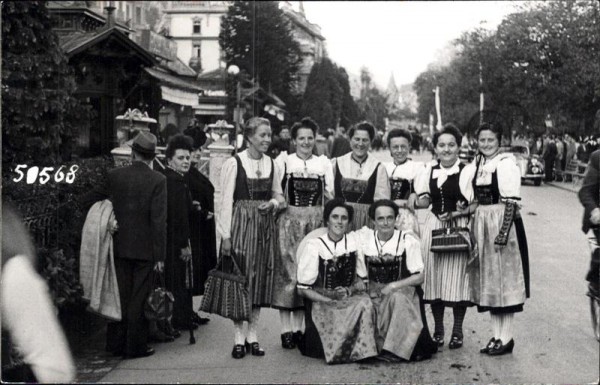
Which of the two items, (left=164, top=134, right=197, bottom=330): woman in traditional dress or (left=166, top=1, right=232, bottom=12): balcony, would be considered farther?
(left=166, top=1, right=232, bottom=12): balcony

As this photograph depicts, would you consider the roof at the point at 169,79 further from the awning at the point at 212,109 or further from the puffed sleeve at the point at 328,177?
the puffed sleeve at the point at 328,177

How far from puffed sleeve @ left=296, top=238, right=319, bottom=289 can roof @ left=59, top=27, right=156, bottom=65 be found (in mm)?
6221

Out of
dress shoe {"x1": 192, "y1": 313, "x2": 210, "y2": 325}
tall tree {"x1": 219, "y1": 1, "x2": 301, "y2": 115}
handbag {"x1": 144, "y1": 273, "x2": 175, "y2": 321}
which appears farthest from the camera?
tall tree {"x1": 219, "y1": 1, "x2": 301, "y2": 115}

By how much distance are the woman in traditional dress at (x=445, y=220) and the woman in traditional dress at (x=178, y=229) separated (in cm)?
179

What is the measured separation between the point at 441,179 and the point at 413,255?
0.61 m

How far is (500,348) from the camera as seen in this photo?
5.03m

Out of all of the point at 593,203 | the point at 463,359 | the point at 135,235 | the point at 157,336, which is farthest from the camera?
the point at 157,336

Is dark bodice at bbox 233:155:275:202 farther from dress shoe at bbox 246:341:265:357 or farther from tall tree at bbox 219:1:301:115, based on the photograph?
tall tree at bbox 219:1:301:115

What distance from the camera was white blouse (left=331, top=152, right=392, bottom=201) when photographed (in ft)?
18.0

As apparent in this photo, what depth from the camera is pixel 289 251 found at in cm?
534

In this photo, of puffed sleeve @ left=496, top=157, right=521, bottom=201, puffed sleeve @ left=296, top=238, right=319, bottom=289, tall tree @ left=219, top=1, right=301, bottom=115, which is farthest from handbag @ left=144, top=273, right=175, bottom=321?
tall tree @ left=219, top=1, right=301, bottom=115

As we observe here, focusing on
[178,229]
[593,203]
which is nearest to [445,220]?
[593,203]

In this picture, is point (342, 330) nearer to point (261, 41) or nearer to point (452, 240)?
point (452, 240)

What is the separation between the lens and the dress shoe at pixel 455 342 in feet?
17.4
